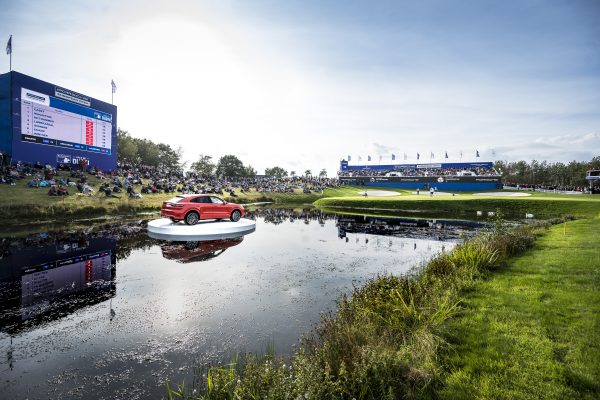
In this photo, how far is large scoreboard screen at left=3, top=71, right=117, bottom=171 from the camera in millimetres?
26797

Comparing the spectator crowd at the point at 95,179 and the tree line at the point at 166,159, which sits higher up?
the tree line at the point at 166,159

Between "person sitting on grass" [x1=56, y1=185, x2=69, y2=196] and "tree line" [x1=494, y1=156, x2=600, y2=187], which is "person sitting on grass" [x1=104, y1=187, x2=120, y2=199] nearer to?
"person sitting on grass" [x1=56, y1=185, x2=69, y2=196]

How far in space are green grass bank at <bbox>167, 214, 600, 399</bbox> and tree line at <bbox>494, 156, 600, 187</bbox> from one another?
344 feet

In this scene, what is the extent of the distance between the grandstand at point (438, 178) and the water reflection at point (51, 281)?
68.9m

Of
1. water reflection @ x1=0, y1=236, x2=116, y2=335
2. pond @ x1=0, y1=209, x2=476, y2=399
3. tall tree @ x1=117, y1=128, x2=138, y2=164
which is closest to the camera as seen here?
pond @ x1=0, y1=209, x2=476, y2=399

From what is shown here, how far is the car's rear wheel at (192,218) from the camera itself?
55.0ft

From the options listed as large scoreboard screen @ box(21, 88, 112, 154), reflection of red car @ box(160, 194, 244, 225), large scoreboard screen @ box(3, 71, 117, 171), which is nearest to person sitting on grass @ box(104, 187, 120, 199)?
large scoreboard screen @ box(3, 71, 117, 171)

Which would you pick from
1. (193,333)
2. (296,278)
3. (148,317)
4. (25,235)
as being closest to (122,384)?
(193,333)

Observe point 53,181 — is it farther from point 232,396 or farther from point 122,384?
point 232,396

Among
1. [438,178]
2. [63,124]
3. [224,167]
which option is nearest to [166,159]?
[224,167]

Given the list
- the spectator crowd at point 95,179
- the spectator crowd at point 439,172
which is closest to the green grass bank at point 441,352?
the spectator crowd at point 95,179

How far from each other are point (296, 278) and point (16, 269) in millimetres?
8592

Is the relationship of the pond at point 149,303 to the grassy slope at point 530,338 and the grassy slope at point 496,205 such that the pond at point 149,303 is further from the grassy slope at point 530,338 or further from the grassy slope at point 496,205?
the grassy slope at point 496,205

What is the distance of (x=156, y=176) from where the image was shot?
134 ft
